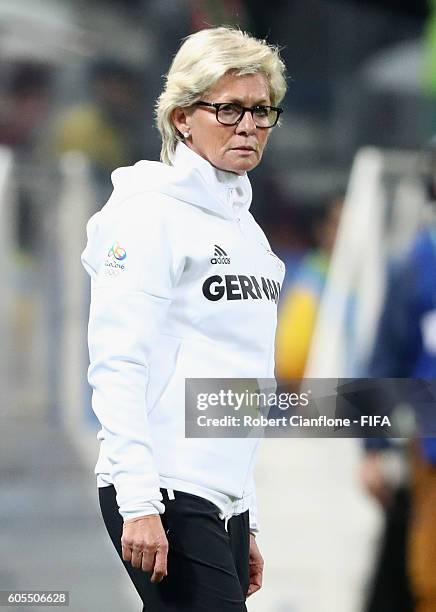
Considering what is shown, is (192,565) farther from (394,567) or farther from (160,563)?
(394,567)

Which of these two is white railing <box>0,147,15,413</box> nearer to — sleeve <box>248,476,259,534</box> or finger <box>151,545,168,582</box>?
sleeve <box>248,476,259,534</box>

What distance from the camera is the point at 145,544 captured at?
155cm

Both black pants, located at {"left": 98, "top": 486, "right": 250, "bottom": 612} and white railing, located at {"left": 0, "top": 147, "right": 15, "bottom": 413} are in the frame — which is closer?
black pants, located at {"left": 98, "top": 486, "right": 250, "bottom": 612}

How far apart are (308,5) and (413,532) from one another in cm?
150

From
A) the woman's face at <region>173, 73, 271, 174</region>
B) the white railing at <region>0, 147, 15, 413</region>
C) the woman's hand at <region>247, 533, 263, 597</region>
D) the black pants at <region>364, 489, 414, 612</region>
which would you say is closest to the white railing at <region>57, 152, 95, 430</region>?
Answer: the white railing at <region>0, 147, 15, 413</region>

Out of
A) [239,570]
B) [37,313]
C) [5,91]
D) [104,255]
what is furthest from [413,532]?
[5,91]

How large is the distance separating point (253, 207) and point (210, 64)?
1.51m

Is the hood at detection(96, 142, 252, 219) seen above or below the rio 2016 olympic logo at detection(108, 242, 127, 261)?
above

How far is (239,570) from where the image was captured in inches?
69.1

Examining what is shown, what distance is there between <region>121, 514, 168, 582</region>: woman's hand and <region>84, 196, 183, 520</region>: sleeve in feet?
0.04

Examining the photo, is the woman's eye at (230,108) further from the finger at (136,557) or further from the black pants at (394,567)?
the black pants at (394,567)

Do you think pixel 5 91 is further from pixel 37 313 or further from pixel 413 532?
pixel 413 532

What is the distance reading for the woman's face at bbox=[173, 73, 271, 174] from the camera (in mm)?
1716

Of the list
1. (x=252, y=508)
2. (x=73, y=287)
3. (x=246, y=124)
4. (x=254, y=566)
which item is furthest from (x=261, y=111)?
(x=73, y=287)
